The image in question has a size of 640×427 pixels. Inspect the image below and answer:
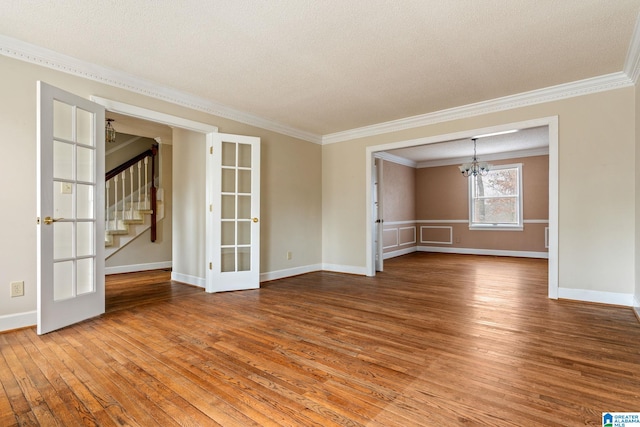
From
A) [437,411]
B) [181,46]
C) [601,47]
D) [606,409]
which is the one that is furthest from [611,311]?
[181,46]

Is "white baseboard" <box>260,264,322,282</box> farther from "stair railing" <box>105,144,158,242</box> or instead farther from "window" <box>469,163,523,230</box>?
"window" <box>469,163,523,230</box>

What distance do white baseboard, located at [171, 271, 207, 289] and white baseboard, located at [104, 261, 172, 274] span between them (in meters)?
1.35

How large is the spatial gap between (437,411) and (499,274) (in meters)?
4.61

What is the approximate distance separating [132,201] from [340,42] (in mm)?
5090

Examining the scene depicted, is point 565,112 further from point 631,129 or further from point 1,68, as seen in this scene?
point 1,68

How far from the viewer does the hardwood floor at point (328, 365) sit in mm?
1618

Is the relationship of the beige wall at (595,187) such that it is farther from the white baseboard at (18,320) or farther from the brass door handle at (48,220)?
the white baseboard at (18,320)

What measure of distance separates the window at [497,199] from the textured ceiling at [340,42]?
483 centimetres

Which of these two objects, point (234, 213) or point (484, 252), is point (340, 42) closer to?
point (234, 213)

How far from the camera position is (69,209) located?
2.97 metres

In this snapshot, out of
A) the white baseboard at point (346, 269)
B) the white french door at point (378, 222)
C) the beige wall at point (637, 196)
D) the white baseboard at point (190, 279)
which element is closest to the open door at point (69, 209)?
the white baseboard at point (190, 279)

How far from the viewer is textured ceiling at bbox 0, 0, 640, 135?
2.32 meters

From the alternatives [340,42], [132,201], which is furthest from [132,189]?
[340,42]

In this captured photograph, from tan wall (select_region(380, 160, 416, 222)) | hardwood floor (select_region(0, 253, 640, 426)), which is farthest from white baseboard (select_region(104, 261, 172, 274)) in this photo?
tan wall (select_region(380, 160, 416, 222))
